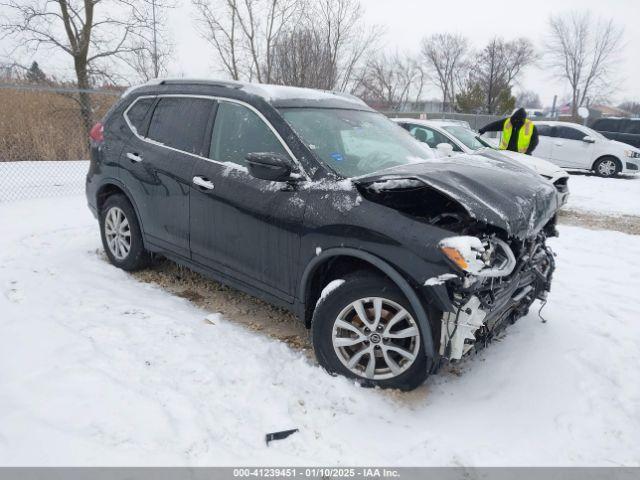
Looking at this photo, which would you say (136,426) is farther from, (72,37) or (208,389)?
(72,37)

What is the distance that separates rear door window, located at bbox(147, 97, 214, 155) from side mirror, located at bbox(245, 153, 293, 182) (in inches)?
36.1

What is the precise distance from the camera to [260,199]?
3348 millimetres

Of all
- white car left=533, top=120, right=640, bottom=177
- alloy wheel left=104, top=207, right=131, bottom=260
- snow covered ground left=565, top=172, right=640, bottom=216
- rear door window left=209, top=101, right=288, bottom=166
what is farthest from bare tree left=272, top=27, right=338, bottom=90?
rear door window left=209, top=101, right=288, bottom=166

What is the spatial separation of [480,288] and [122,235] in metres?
3.45

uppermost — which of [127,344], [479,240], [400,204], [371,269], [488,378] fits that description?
[400,204]

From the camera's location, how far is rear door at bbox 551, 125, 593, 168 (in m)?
14.4

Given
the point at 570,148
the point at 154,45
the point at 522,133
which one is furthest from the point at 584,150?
the point at 154,45

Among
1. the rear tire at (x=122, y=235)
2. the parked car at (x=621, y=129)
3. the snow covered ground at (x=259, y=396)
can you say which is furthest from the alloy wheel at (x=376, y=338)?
the parked car at (x=621, y=129)

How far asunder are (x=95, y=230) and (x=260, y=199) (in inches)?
144

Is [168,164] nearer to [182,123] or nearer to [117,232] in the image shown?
[182,123]

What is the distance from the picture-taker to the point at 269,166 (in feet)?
10.0

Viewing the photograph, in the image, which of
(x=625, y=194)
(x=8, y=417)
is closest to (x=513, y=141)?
(x=625, y=194)

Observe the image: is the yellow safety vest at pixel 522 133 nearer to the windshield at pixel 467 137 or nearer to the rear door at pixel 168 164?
the windshield at pixel 467 137

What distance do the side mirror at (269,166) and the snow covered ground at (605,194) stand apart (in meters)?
7.94
